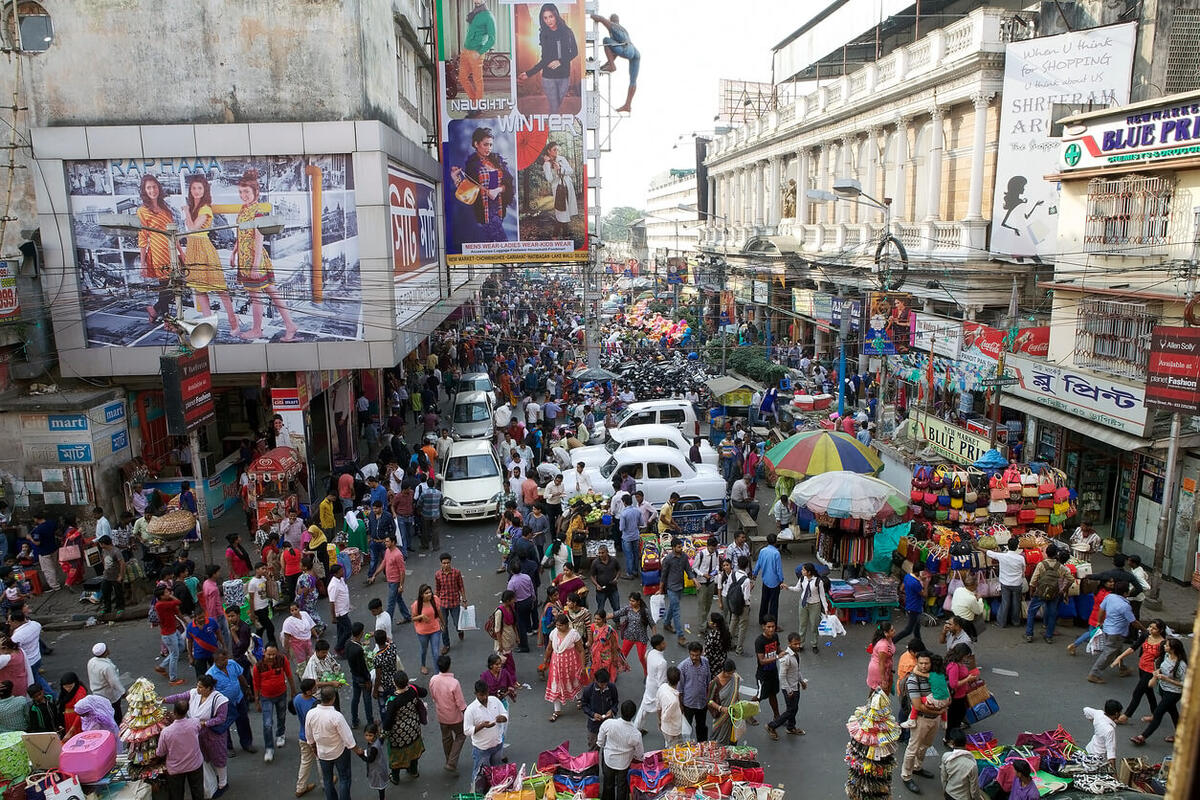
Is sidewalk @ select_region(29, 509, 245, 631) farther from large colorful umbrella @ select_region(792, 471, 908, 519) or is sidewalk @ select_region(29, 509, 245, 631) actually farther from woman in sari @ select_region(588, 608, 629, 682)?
large colorful umbrella @ select_region(792, 471, 908, 519)

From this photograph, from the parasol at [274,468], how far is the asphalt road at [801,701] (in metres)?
3.70

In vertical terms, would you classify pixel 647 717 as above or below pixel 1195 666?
below

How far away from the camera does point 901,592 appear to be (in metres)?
12.5

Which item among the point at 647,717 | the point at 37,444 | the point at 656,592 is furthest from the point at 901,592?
the point at 37,444

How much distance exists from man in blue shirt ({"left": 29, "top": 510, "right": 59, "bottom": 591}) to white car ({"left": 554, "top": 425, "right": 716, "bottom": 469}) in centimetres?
950

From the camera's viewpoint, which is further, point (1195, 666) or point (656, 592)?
point (656, 592)

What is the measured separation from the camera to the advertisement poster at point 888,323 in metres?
20.5

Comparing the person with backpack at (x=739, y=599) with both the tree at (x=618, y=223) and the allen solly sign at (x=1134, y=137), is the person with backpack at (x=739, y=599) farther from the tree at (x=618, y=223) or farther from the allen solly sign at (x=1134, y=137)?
the tree at (x=618, y=223)

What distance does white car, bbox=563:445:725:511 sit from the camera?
52.1 feet

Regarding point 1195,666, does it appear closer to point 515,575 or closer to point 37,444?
point 515,575

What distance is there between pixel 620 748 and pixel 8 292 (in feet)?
48.6

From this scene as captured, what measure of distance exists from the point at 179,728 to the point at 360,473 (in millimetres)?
10816

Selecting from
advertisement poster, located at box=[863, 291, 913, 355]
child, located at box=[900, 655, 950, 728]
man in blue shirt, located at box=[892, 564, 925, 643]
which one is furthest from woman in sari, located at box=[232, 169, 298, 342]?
child, located at box=[900, 655, 950, 728]

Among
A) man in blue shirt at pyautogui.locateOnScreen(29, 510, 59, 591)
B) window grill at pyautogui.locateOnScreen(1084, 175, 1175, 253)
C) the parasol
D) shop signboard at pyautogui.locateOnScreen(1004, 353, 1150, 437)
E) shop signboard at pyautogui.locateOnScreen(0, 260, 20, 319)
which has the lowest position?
man in blue shirt at pyautogui.locateOnScreen(29, 510, 59, 591)
